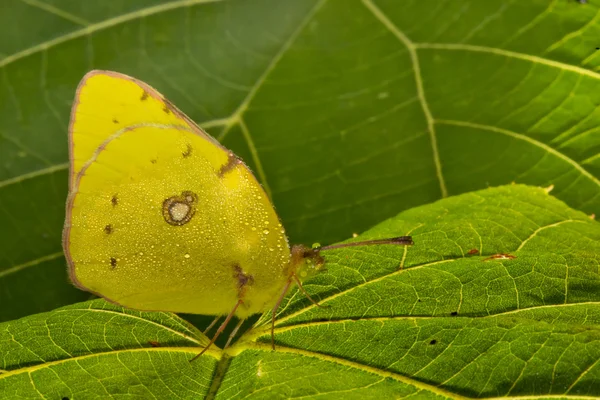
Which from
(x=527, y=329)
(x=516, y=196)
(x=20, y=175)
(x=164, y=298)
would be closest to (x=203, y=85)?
(x=20, y=175)

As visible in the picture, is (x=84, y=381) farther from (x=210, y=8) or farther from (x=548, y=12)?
(x=548, y=12)

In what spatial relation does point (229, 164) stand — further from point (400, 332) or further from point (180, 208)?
point (400, 332)

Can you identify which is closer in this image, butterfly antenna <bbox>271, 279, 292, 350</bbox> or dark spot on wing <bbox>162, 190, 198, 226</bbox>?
butterfly antenna <bbox>271, 279, 292, 350</bbox>

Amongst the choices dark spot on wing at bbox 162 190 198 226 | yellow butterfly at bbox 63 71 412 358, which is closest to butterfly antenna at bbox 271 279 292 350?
yellow butterfly at bbox 63 71 412 358

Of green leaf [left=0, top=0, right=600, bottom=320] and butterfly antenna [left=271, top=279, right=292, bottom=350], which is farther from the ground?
green leaf [left=0, top=0, right=600, bottom=320]

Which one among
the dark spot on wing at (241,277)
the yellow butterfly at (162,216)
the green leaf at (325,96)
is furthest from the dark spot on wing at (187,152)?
the green leaf at (325,96)

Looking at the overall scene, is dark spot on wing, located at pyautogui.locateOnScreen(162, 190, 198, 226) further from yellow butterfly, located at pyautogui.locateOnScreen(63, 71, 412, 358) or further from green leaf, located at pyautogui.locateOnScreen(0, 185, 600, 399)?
green leaf, located at pyautogui.locateOnScreen(0, 185, 600, 399)
